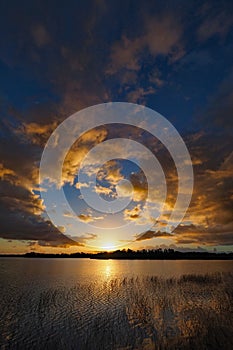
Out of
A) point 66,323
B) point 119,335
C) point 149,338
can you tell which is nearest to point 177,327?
point 149,338

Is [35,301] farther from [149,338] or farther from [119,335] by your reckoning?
[149,338]

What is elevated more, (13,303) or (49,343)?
(13,303)

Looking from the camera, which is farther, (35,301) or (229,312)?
(35,301)

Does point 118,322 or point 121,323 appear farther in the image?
point 118,322

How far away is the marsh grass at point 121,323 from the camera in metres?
14.3

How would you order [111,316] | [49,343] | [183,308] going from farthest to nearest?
[183,308], [111,316], [49,343]

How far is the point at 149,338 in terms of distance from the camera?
1498 cm

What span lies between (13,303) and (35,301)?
2.34 m

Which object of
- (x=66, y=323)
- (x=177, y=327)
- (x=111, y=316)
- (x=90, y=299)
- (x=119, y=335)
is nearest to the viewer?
(x=119, y=335)

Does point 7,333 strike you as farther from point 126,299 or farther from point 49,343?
point 126,299

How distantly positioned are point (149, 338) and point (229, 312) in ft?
32.0

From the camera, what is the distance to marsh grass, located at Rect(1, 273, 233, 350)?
14273 mm

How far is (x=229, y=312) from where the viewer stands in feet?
67.7

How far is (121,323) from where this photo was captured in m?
18.4
